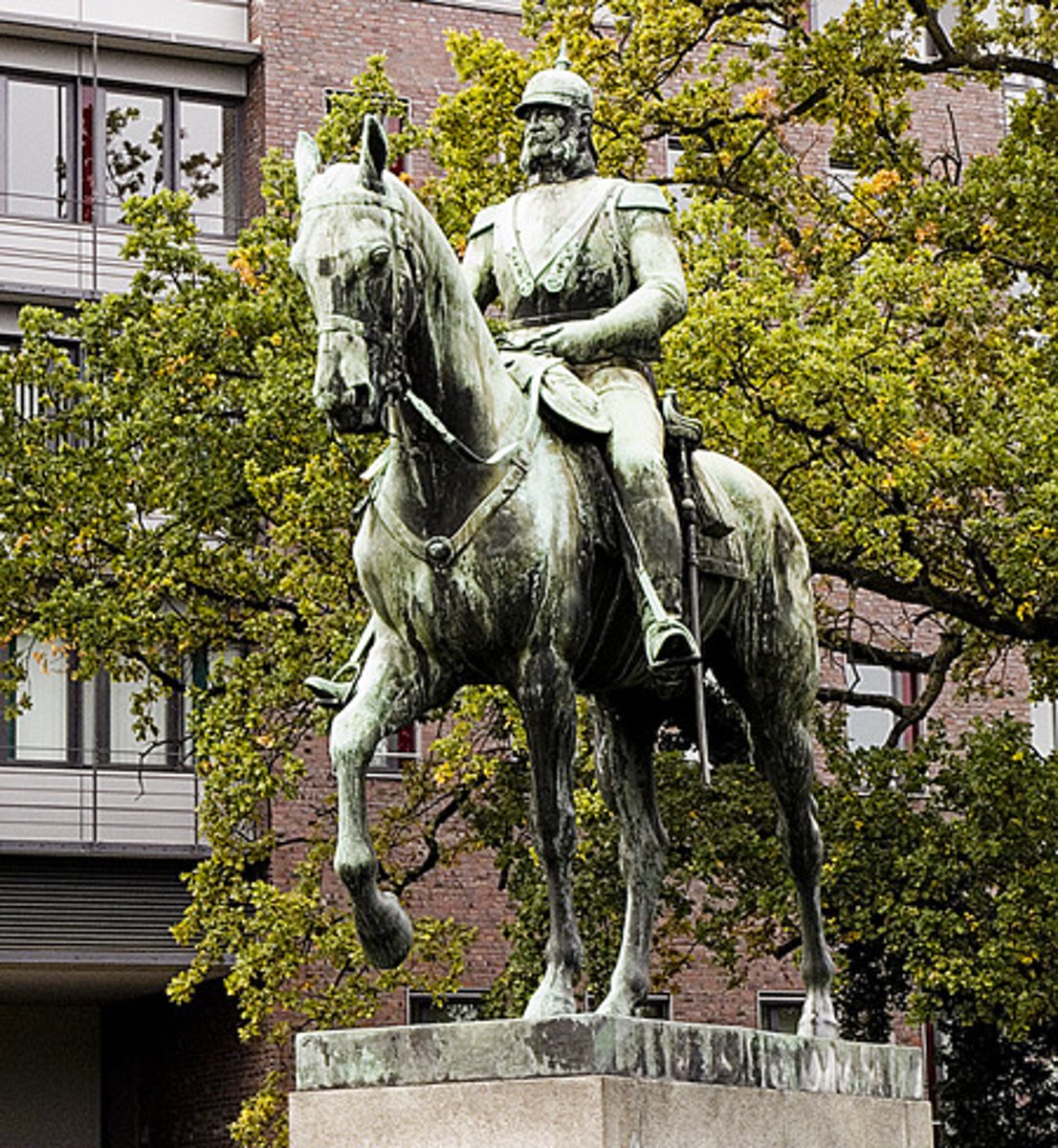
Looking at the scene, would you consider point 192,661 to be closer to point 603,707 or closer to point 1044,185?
point 1044,185

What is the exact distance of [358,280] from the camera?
1048cm

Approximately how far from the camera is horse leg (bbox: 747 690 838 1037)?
43.2 ft

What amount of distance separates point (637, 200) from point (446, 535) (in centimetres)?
196

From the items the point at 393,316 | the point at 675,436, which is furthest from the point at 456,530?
the point at 675,436

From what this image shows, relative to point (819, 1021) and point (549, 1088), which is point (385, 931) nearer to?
point (549, 1088)

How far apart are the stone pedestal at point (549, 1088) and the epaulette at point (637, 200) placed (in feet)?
11.3

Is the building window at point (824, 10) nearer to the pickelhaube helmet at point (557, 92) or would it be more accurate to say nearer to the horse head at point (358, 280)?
the pickelhaube helmet at point (557, 92)

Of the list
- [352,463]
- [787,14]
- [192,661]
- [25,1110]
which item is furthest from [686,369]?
[25,1110]

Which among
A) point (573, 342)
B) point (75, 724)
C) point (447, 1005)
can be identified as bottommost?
point (447, 1005)

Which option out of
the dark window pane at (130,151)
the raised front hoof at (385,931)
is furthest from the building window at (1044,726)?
the raised front hoof at (385,931)

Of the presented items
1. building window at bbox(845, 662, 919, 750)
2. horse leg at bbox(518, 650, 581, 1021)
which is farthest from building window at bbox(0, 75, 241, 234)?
horse leg at bbox(518, 650, 581, 1021)

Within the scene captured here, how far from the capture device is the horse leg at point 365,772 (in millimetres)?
10992

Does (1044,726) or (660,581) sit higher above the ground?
(1044,726)

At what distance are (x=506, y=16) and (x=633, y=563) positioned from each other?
30638 mm
